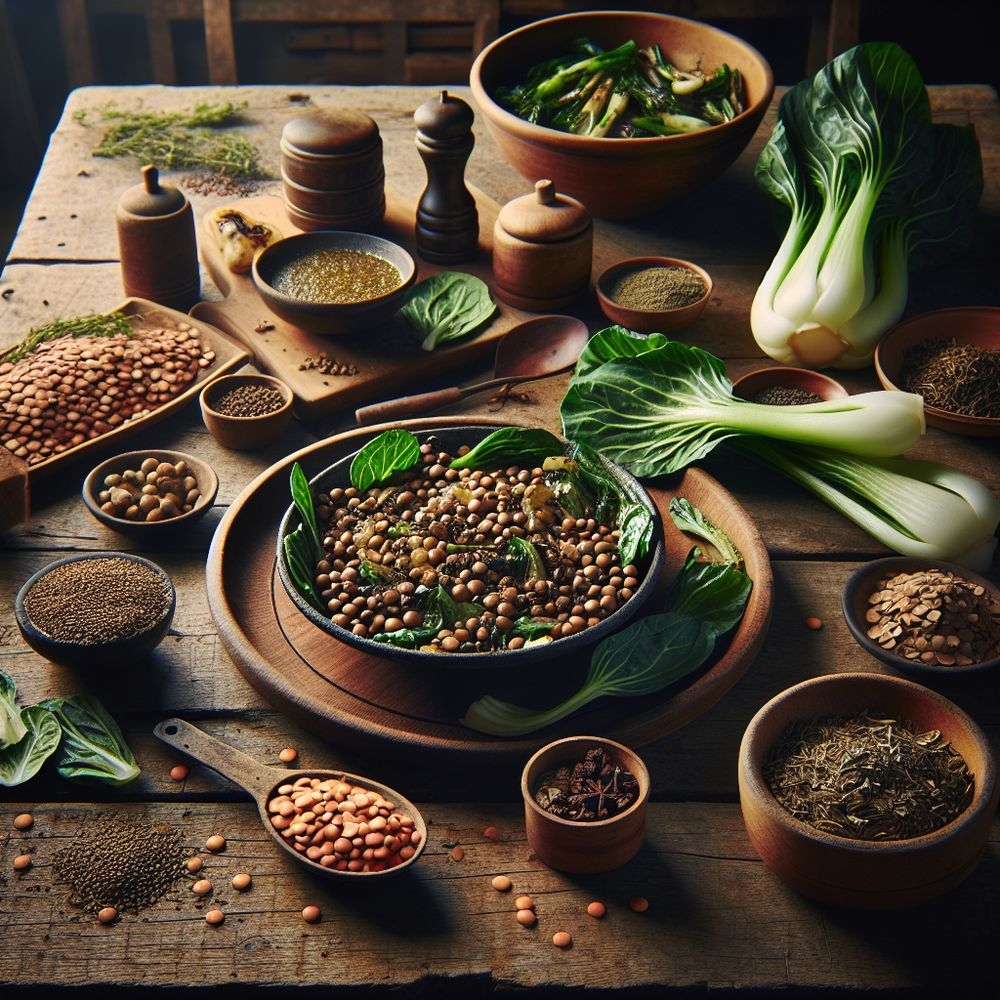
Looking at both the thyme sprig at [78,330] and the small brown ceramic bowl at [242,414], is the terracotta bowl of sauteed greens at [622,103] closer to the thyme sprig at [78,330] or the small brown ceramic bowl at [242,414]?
the small brown ceramic bowl at [242,414]

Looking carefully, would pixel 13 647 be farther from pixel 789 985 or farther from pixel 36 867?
pixel 789 985

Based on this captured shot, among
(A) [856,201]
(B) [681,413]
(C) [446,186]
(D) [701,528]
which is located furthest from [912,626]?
(C) [446,186]

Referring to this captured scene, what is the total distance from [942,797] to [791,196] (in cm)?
181

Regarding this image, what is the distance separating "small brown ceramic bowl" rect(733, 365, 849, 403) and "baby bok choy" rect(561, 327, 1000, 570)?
141 mm

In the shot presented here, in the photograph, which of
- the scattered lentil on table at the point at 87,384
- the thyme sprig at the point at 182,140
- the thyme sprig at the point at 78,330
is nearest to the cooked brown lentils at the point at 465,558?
the scattered lentil on table at the point at 87,384

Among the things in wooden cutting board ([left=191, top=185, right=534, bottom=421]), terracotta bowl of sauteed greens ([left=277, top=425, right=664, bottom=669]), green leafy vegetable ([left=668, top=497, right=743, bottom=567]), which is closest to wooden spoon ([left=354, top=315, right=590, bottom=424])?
wooden cutting board ([left=191, top=185, right=534, bottom=421])

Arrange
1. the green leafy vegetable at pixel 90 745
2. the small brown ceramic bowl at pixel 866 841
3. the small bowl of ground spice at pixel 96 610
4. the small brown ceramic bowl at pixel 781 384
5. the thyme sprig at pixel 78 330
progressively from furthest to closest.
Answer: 1. the thyme sprig at pixel 78 330
2. the small brown ceramic bowl at pixel 781 384
3. the small bowl of ground spice at pixel 96 610
4. the green leafy vegetable at pixel 90 745
5. the small brown ceramic bowl at pixel 866 841

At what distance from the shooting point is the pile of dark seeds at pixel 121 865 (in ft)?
5.77

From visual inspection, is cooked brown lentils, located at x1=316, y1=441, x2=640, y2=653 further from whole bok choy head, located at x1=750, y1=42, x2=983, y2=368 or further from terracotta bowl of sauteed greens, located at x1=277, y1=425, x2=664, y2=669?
whole bok choy head, located at x1=750, y1=42, x2=983, y2=368

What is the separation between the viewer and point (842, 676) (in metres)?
1.91

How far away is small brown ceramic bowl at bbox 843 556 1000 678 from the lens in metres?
2.05

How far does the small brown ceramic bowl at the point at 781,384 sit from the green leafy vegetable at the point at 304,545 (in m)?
1.02

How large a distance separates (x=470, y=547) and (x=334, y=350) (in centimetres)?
85

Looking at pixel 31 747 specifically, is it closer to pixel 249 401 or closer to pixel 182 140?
pixel 249 401
